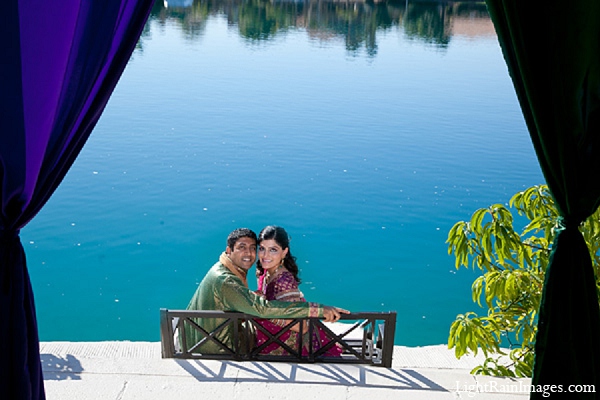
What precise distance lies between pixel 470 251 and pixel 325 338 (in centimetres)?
72

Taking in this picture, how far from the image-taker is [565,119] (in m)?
2.03

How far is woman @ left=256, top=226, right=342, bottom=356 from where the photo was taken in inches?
115

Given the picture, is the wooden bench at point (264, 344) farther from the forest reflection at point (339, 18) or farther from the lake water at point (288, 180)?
the forest reflection at point (339, 18)

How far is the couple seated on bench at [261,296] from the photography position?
278 cm

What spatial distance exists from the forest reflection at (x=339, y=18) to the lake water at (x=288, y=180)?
79.5 inches

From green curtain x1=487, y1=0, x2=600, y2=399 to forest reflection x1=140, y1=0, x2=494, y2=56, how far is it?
14.0 m

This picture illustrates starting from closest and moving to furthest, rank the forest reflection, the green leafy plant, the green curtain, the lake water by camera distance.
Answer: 1. the green curtain
2. the green leafy plant
3. the lake water
4. the forest reflection

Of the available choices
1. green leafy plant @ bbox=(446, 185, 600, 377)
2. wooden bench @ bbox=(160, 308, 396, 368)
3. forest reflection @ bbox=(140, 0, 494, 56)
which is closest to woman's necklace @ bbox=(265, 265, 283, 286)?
wooden bench @ bbox=(160, 308, 396, 368)

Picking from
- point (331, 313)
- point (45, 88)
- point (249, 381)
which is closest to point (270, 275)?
point (331, 313)

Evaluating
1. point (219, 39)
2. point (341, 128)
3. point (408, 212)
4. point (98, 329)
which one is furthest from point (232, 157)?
point (219, 39)

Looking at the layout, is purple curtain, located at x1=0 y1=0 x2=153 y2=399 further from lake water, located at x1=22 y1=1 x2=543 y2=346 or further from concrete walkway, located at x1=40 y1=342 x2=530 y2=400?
lake water, located at x1=22 y1=1 x2=543 y2=346

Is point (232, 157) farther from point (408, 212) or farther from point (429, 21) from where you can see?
point (429, 21)

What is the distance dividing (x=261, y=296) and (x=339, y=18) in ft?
57.2

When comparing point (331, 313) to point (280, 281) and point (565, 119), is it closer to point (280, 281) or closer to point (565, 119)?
point (280, 281)
